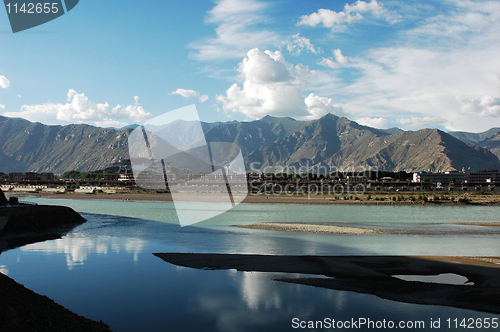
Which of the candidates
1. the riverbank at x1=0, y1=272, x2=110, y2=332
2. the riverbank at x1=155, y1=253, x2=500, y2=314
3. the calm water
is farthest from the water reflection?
the riverbank at x1=0, y1=272, x2=110, y2=332

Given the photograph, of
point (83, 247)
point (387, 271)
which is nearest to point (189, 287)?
point (387, 271)

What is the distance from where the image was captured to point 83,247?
25.0 meters

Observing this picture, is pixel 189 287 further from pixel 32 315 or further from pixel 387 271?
pixel 387 271

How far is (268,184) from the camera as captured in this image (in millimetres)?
167500

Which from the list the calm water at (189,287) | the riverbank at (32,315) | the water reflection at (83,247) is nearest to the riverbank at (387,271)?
the calm water at (189,287)

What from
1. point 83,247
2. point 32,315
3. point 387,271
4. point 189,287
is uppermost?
point 32,315

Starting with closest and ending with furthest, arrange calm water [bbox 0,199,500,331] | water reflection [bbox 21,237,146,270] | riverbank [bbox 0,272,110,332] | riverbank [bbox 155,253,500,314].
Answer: riverbank [bbox 0,272,110,332] → calm water [bbox 0,199,500,331] → riverbank [bbox 155,253,500,314] → water reflection [bbox 21,237,146,270]

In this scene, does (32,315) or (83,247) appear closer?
(32,315)

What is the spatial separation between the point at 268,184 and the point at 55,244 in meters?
143

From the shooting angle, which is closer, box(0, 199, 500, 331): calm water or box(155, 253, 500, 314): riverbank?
box(0, 199, 500, 331): calm water

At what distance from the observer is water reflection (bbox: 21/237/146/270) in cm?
2177

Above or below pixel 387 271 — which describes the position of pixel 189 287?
above

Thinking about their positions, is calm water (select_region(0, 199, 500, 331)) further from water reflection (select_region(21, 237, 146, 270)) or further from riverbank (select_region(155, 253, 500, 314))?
riverbank (select_region(155, 253, 500, 314))

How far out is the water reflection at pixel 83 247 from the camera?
21775mm
